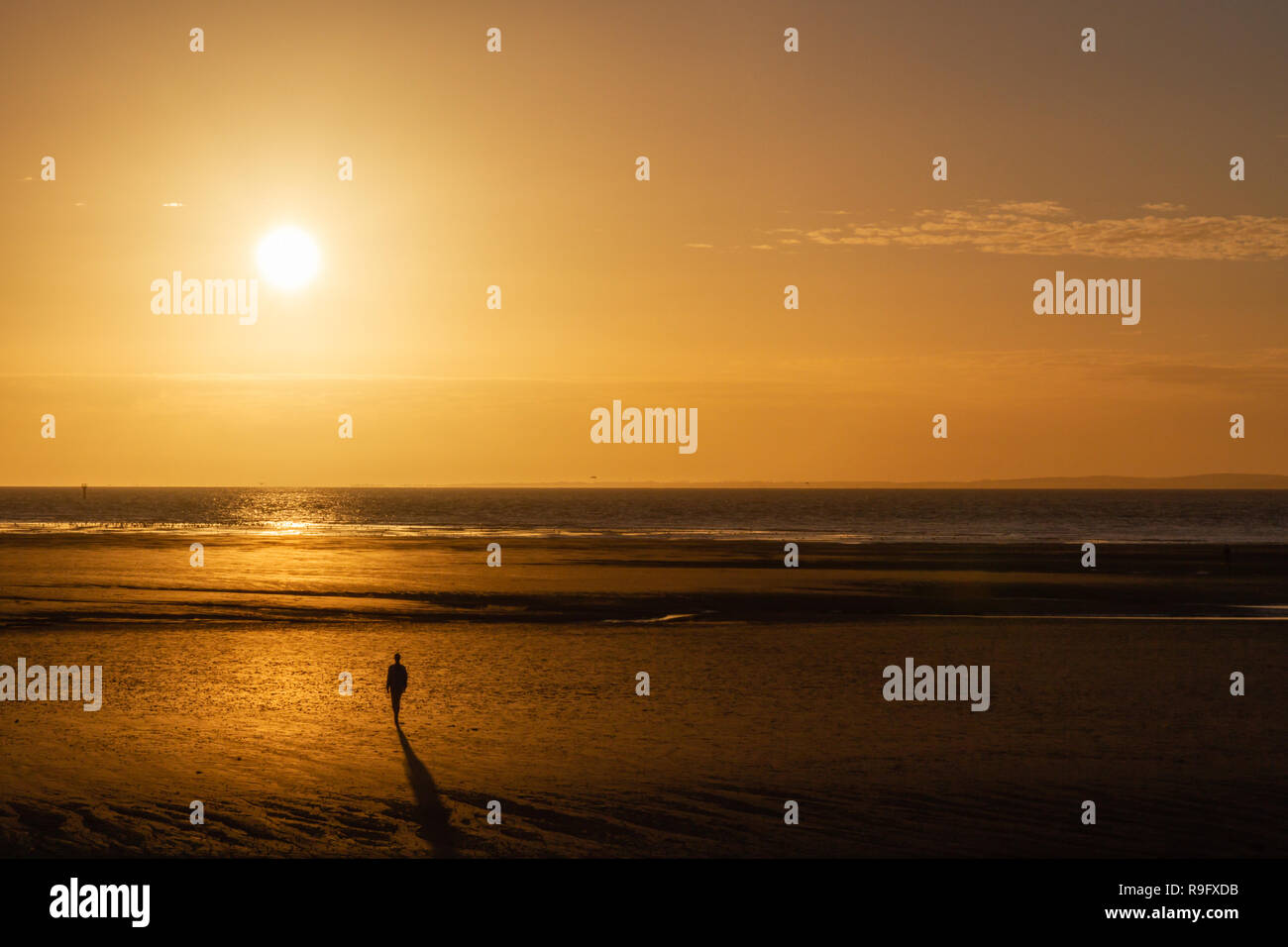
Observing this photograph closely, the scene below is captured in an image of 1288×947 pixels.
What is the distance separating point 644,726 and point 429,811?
255 inches

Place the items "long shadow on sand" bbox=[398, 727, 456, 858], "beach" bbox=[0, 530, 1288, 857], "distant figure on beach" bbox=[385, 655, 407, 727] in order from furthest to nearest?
"distant figure on beach" bbox=[385, 655, 407, 727] < "beach" bbox=[0, 530, 1288, 857] < "long shadow on sand" bbox=[398, 727, 456, 858]

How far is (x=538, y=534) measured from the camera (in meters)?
98.9

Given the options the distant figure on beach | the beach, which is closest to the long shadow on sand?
the beach

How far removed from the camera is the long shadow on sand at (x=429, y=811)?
1466cm

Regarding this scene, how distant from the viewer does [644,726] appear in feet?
71.4

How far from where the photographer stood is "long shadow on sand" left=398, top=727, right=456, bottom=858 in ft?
48.1

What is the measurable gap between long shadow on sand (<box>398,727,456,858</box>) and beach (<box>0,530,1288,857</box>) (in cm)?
5

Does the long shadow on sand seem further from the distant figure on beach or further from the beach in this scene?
the distant figure on beach
